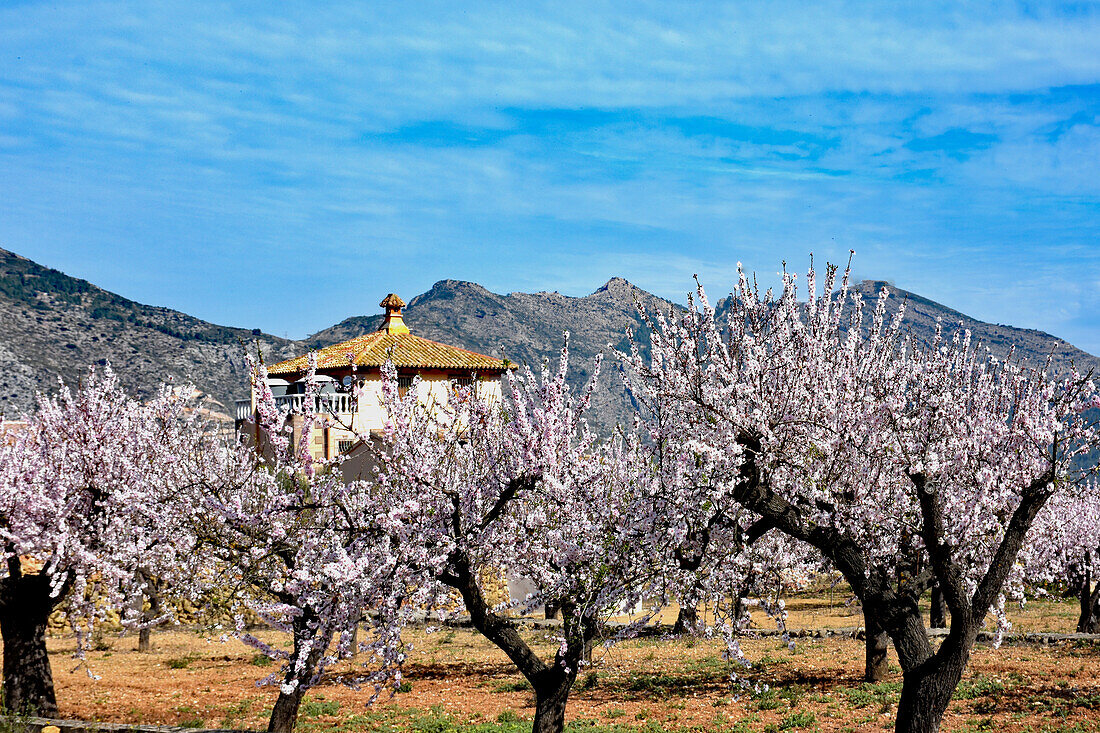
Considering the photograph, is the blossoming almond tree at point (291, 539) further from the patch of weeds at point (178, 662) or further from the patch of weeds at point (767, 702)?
the patch of weeds at point (178, 662)

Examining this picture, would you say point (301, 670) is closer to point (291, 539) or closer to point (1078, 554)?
point (291, 539)

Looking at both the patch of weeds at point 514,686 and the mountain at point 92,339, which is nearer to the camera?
the patch of weeds at point 514,686

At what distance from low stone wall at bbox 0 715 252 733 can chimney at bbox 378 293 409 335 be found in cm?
4503

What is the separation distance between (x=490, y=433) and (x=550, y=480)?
1187 millimetres

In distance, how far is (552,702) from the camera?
1115cm

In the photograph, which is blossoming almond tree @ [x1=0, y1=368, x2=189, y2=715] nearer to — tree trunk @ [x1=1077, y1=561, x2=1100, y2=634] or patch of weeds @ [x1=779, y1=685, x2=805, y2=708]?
patch of weeds @ [x1=779, y1=685, x2=805, y2=708]

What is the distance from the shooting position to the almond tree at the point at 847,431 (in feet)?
33.0

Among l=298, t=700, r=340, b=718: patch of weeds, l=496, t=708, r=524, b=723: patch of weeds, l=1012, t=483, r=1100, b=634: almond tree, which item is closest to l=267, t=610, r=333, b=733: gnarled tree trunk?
l=298, t=700, r=340, b=718: patch of weeds

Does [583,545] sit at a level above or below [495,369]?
below

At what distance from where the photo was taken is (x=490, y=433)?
10.5 meters

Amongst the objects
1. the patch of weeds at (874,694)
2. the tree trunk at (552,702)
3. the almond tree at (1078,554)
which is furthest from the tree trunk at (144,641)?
the almond tree at (1078,554)

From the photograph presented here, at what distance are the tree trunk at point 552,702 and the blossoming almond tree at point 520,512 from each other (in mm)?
14

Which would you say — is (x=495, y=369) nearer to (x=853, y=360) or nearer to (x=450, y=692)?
(x=450, y=692)

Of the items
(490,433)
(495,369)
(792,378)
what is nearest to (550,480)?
(490,433)
